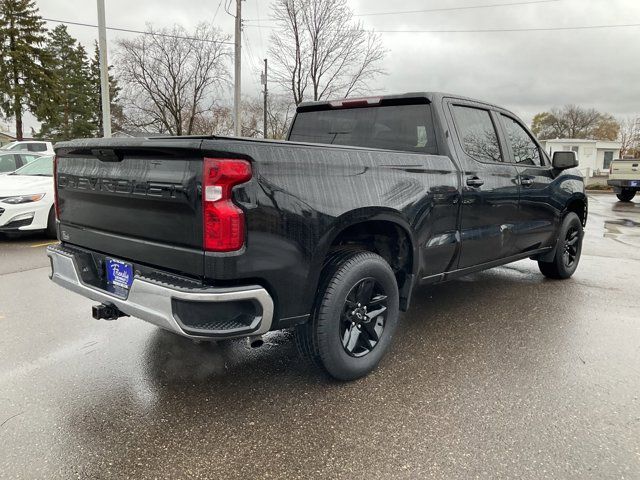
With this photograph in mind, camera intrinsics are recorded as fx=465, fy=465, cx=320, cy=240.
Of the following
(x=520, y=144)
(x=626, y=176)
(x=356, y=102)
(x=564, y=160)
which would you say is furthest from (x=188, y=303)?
(x=626, y=176)

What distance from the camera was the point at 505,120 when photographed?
454 cm

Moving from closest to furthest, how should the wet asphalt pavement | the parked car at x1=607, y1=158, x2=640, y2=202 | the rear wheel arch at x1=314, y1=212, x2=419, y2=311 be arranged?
the wet asphalt pavement → the rear wheel arch at x1=314, y1=212, x2=419, y2=311 → the parked car at x1=607, y1=158, x2=640, y2=202

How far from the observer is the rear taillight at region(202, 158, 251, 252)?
2.19 metres

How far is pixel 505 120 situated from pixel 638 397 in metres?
2.73

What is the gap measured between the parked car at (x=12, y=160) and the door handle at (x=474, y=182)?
9542mm

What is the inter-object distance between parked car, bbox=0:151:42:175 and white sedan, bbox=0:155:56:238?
2298mm

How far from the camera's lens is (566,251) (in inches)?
219

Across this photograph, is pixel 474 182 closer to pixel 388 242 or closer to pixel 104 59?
pixel 388 242

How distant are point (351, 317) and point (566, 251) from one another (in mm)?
3814

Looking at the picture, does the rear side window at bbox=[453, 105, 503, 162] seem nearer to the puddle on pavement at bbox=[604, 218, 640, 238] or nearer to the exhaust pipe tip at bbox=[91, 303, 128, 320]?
the exhaust pipe tip at bbox=[91, 303, 128, 320]

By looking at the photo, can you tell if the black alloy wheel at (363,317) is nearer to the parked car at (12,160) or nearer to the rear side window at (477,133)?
the rear side window at (477,133)

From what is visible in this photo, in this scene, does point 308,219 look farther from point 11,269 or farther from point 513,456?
point 11,269

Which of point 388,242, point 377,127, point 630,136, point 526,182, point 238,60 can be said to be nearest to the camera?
point 388,242

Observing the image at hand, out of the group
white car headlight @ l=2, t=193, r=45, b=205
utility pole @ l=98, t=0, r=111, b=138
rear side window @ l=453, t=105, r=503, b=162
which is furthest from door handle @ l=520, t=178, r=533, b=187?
utility pole @ l=98, t=0, r=111, b=138
